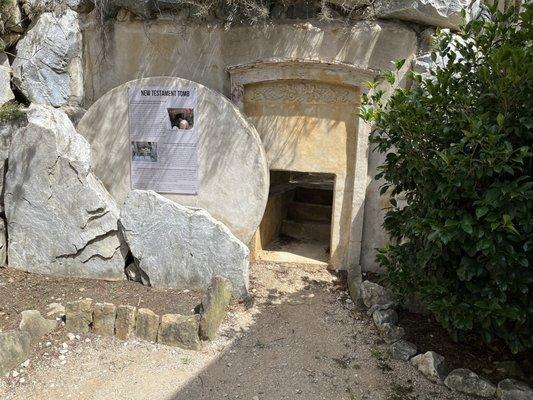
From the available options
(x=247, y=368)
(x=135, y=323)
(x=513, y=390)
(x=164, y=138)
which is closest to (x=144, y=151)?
(x=164, y=138)

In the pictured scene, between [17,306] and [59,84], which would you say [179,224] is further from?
[59,84]

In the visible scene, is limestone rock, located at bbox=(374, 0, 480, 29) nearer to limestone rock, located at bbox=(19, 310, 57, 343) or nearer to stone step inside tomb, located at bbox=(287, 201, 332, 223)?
stone step inside tomb, located at bbox=(287, 201, 332, 223)

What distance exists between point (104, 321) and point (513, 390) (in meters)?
3.83

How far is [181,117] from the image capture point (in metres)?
5.71

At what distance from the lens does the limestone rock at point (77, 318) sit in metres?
4.44

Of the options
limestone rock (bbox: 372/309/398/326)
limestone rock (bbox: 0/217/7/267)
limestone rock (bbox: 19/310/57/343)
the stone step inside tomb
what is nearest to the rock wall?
limestone rock (bbox: 0/217/7/267)

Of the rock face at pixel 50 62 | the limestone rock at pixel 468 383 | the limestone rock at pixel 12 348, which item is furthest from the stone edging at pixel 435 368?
the rock face at pixel 50 62

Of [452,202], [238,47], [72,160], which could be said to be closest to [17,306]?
[72,160]

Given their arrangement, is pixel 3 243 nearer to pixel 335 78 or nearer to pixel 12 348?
pixel 12 348

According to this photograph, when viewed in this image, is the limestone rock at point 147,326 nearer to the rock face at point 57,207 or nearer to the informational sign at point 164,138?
the rock face at point 57,207

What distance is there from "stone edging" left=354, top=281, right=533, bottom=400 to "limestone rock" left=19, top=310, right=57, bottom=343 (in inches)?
137

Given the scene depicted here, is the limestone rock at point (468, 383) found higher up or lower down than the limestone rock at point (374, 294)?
lower down

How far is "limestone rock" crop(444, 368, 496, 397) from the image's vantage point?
3.56m

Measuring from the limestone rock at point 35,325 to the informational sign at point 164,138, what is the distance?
2.22m
